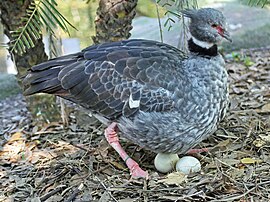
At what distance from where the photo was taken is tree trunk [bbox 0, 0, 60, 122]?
349 cm

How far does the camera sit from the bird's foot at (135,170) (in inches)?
111

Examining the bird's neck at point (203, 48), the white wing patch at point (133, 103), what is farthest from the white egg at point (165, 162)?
the bird's neck at point (203, 48)

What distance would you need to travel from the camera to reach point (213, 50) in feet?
9.59

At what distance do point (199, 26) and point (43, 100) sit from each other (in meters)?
1.45

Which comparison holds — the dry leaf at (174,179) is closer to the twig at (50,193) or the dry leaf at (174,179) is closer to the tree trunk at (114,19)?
the twig at (50,193)

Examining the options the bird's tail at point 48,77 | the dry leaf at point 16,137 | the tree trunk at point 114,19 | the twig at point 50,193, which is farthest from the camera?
the dry leaf at point 16,137

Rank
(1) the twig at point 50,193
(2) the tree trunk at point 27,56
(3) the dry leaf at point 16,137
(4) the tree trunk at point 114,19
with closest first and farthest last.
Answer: (1) the twig at point 50,193, (4) the tree trunk at point 114,19, (2) the tree trunk at point 27,56, (3) the dry leaf at point 16,137

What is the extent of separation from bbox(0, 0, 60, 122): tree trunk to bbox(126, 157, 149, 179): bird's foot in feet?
3.73

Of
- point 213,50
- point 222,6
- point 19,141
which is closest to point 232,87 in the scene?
point 213,50

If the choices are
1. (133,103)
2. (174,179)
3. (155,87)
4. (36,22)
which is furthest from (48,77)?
(174,179)

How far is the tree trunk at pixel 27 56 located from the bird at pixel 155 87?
680 mm

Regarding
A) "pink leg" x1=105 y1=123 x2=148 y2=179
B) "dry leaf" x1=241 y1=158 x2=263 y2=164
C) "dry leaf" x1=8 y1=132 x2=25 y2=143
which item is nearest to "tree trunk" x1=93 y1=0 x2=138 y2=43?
"pink leg" x1=105 y1=123 x2=148 y2=179

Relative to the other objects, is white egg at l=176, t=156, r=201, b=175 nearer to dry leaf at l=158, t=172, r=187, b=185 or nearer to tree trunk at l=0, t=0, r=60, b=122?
dry leaf at l=158, t=172, r=187, b=185

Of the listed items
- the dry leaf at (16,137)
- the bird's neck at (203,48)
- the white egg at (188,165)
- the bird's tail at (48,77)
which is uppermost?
the bird's neck at (203,48)
